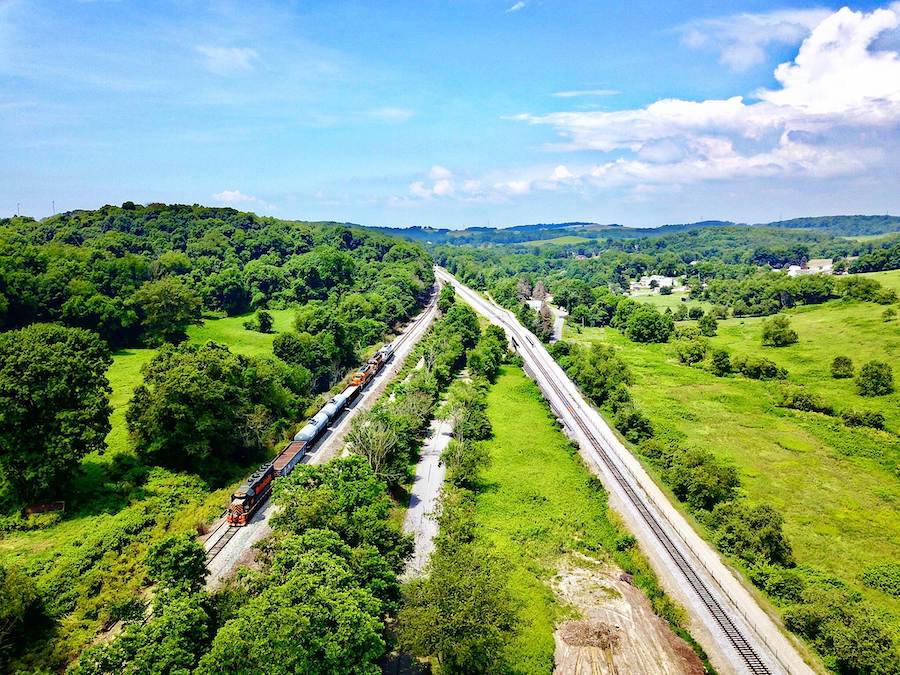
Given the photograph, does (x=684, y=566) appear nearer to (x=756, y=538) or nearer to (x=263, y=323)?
(x=756, y=538)

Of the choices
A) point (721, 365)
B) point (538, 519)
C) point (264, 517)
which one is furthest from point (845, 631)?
point (721, 365)

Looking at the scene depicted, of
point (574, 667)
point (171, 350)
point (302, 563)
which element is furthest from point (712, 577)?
point (171, 350)

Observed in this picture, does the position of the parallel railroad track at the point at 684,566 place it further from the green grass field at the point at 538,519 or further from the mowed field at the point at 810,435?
the mowed field at the point at 810,435

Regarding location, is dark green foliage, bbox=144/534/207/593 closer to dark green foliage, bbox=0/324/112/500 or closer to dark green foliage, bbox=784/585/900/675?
dark green foliage, bbox=0/324/112/500

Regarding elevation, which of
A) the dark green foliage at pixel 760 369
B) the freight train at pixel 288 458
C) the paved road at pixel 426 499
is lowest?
the paved road at pixel 426 499

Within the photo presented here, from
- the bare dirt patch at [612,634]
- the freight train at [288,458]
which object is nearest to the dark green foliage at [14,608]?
the freight train at [288,458]
